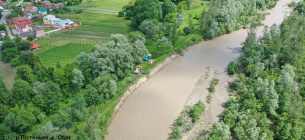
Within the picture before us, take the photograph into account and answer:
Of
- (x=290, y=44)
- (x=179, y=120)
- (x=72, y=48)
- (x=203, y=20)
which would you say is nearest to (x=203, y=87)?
(x=179, y=120)

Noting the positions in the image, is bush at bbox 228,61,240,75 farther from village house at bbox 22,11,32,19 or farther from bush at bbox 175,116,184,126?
village house at bbox 22,11,32,19

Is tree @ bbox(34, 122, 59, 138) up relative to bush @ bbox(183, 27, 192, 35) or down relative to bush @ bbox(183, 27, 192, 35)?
down

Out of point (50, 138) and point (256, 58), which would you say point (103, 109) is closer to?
point (50, 138)

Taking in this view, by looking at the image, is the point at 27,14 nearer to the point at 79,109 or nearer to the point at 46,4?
the point at 46,4

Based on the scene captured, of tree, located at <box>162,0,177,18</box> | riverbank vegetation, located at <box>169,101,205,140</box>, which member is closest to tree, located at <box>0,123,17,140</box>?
riverbank vegetation, located at <box>169,101,205,140</box>

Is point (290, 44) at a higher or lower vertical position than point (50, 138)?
higher

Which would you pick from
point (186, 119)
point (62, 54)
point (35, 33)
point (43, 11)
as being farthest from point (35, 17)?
point (186, 119)

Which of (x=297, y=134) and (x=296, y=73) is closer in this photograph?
(x=297, y=134)
